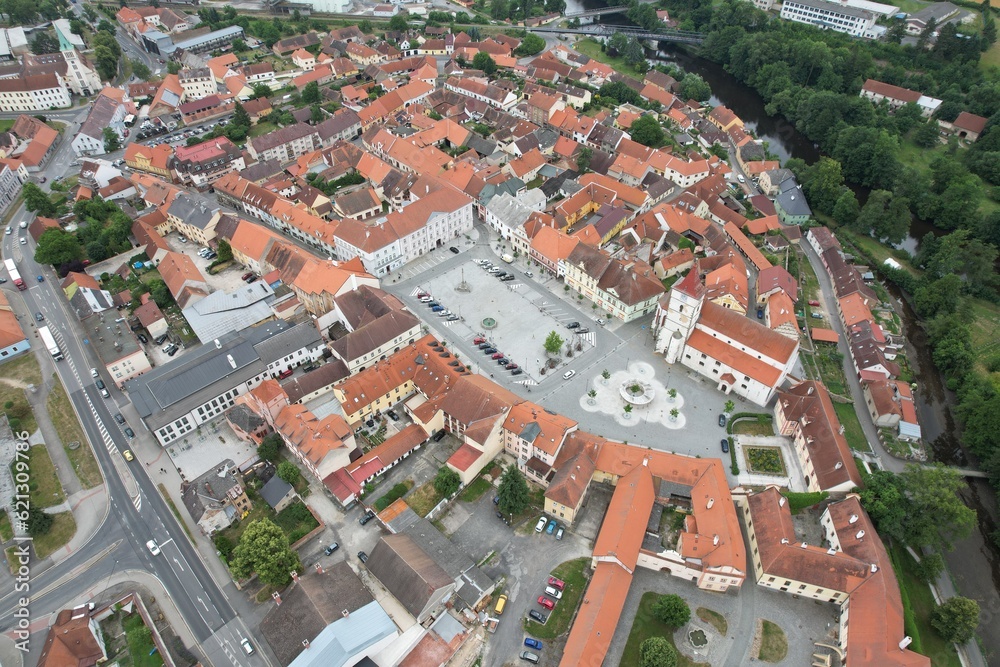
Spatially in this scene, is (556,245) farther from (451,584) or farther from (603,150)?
(451,584)

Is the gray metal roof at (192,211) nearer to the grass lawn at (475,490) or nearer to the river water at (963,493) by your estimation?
the grass lawn at (475,490)

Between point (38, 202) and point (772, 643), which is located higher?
point (38, 202)

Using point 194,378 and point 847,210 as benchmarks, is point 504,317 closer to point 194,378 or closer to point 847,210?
point 194,378

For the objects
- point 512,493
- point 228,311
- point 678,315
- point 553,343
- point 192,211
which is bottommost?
point 512,493

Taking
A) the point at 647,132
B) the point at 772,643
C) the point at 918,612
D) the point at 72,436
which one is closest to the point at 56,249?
the point at 72,436

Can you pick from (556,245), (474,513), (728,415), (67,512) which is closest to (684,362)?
(728,415)

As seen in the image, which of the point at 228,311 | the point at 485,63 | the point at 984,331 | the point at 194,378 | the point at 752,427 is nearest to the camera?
the point at 194,378
